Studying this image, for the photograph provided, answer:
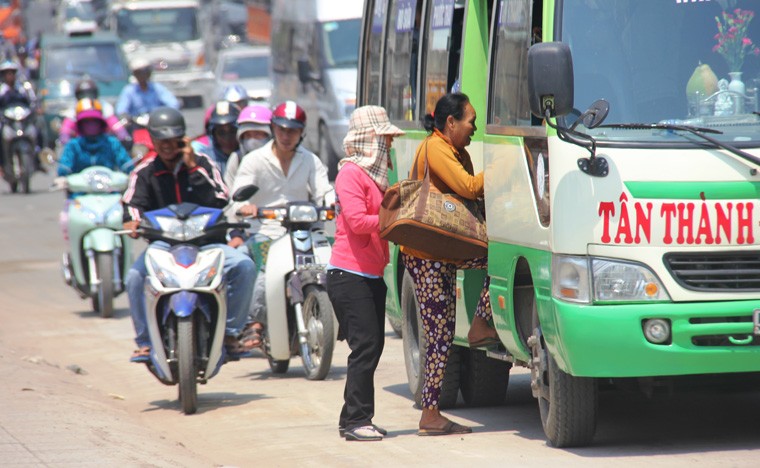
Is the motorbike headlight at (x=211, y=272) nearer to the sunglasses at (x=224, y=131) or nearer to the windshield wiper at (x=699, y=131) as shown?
the windshield wiper at (x=699, y=131)

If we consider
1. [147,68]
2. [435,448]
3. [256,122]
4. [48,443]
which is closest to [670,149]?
[435,448]

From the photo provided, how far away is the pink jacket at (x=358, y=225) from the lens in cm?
759

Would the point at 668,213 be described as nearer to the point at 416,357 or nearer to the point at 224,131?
the point at 416,357

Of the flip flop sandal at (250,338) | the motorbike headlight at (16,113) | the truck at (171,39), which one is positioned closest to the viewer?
the flip flop sandal at (250,338)

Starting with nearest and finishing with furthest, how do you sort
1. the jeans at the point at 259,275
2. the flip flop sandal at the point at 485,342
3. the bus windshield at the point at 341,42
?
the flip flop sandal at the point at 485,342, the jeans at the point at 259,275, the bus windshield at the point at 341,42

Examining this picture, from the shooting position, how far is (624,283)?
21.9ft

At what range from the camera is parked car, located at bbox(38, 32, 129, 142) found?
30734 millimetres

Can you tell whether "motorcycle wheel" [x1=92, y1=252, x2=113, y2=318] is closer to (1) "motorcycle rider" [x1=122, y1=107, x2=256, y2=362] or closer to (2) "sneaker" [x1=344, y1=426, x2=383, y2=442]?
(1) "motorcycle rider" [x1=122, y1=107, x2=256, y2=362]

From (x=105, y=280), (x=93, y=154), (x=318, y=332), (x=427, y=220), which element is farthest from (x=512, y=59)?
(x=93, y=154)

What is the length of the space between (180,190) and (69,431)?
2.08 m

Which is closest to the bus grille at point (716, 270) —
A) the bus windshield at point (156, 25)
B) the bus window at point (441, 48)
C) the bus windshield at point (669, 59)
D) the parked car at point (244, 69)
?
the bus windshield at point (669, 59)

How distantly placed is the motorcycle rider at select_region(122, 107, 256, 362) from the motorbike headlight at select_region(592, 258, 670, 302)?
3.14 meters

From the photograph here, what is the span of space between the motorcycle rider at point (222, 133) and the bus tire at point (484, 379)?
11.7 ft

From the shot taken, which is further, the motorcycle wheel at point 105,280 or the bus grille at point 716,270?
the motorcycle wheel at point 105,280
